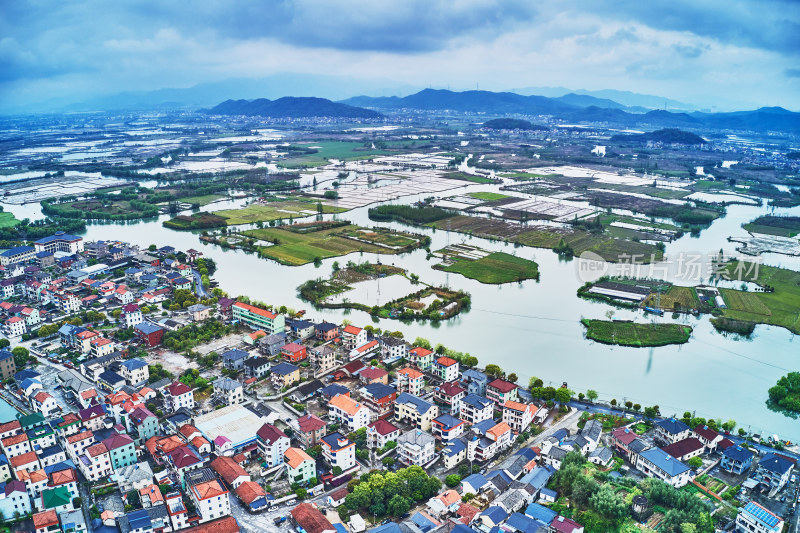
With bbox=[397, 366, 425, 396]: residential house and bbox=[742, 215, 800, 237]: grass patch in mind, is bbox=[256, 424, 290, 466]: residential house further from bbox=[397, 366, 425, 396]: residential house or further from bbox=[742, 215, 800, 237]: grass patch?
bbox=[742, 215, 800, 237]: grass patch

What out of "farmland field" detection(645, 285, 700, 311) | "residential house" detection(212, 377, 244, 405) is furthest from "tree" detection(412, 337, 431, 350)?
"farmland field" detection(645, 285, 700, 311)

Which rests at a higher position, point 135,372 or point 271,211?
point 271,211

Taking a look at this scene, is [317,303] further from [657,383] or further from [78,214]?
[78,214]

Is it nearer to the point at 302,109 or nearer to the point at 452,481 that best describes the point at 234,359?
the point at 452,481

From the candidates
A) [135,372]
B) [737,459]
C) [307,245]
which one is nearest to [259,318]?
[135,372]

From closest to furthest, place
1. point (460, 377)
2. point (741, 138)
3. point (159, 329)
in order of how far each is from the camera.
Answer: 1. point (460, 377)
2. point (159, 329)
3. point (741, 138)

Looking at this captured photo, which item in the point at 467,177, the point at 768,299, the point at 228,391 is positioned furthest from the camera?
the point at 467,177

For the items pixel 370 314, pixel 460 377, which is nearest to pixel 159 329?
pixel 370 314

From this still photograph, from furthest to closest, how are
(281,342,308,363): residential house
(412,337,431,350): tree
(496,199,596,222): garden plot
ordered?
1. (496,199,596,222): garden plot
2. (412,337,431,350): tree
3. (281,342,308,363): residential house
